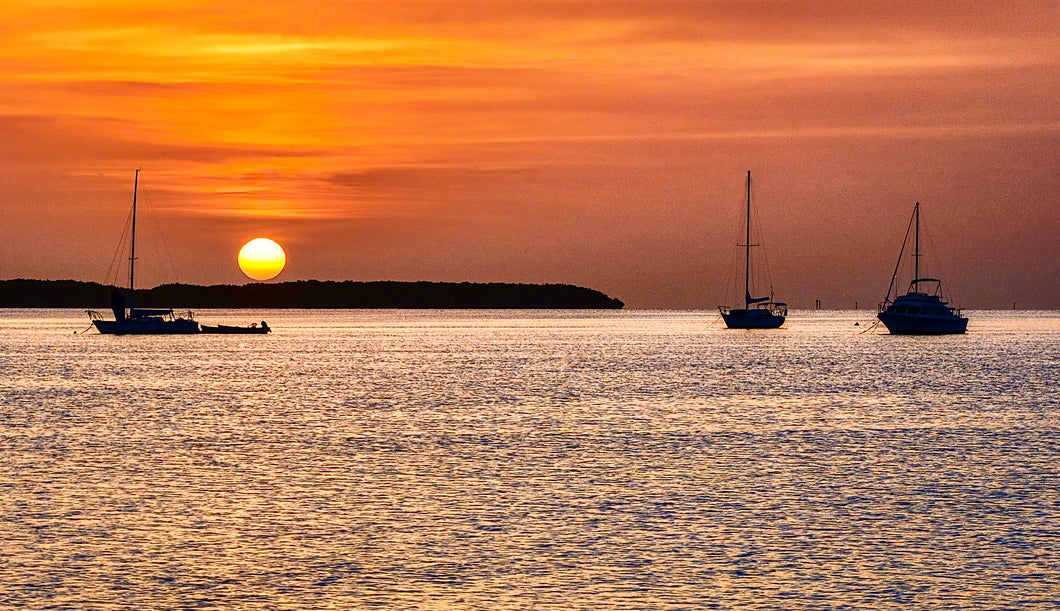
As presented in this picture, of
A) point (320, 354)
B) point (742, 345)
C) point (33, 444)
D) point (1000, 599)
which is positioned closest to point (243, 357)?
point (320, 354)

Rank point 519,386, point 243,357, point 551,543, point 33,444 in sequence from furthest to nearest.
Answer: point 243,357 < point 519,386 < point 33,444 < point 551,543

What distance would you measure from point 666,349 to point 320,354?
128 feet

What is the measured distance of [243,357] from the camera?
116 metres

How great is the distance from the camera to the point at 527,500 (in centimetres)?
3034

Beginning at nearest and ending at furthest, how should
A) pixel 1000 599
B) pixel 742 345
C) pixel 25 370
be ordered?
pixel 1000 599, pixel 25 370, pixel 742 345

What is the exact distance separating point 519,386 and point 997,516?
48.9m

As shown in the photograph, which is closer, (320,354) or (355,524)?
(355,524)

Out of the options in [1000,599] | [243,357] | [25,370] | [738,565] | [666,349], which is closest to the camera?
[1000,599]

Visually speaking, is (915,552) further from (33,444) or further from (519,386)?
(519,386)

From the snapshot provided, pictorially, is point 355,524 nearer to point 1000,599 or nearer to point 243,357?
point 1000,599

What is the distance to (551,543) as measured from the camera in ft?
81.4

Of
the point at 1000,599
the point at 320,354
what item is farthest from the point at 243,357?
the point at 1000,599

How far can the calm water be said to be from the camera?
21.0 m

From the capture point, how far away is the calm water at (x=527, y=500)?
69.0 feet
